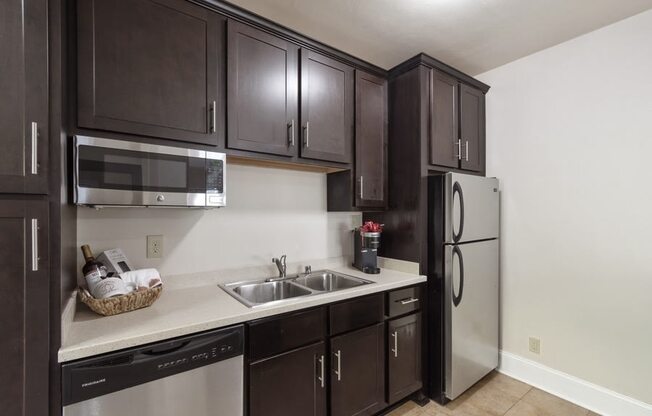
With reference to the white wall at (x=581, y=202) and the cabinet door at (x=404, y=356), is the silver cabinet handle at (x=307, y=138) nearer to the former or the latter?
the cabinet door at (x=404, y=356)

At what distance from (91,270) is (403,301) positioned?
177 cm

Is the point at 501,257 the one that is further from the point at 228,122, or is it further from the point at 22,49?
the point at 22,49

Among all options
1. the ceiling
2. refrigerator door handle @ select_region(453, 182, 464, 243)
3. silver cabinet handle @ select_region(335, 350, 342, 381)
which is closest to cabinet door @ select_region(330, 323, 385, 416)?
silver cabinet handle @ select_region(335, 350, 342, 381)

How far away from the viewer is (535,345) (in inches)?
92.8

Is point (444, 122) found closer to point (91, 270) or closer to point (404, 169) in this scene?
point (404, 169)

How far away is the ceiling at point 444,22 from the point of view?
5.85 feet

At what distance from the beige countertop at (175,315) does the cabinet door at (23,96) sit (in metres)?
0.52

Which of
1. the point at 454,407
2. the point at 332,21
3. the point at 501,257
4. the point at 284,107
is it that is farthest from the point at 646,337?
the point at 332,21

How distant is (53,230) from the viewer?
3.23 feet

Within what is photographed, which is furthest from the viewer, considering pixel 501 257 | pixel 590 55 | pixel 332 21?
pixel 501 257

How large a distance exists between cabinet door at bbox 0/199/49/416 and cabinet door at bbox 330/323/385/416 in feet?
4.01

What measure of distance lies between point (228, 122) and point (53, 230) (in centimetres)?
91

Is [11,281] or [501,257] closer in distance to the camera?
[11,281]

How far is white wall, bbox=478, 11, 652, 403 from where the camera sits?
1.91 meters
